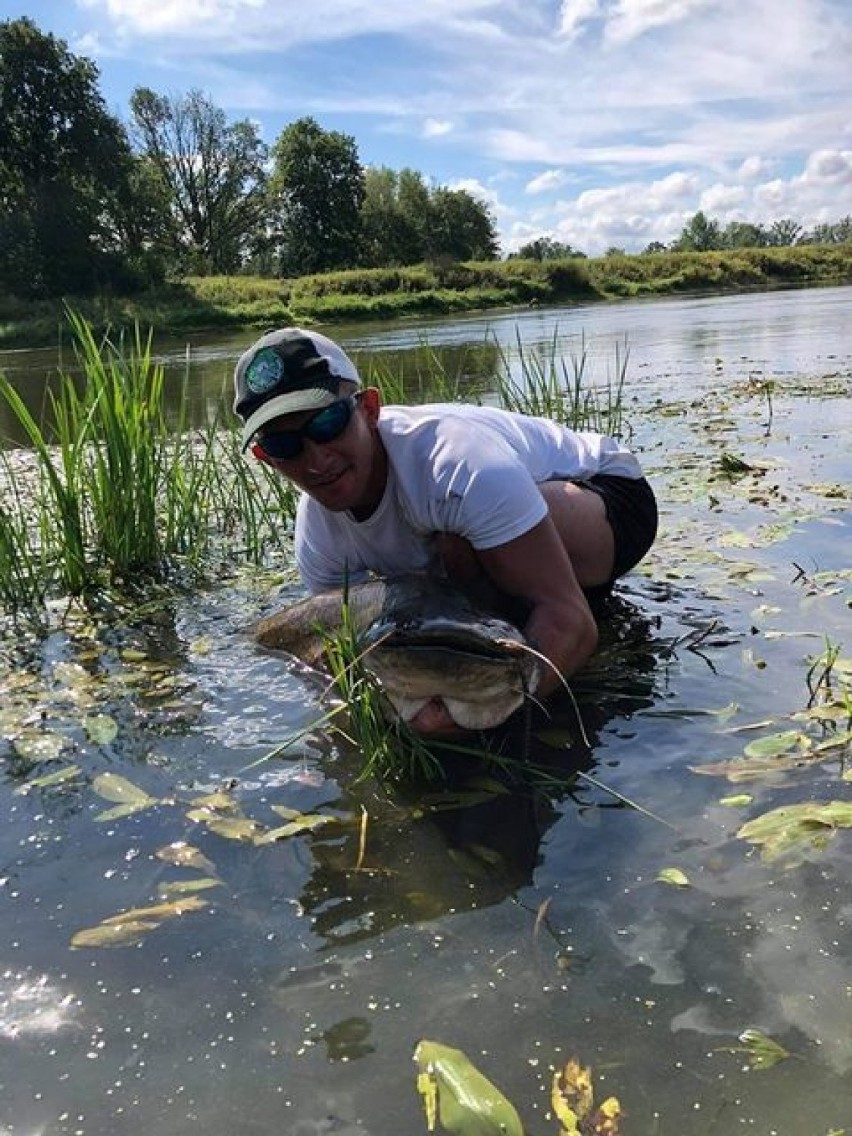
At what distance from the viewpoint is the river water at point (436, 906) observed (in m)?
1.49

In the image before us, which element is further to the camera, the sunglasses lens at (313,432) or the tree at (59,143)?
the tree at (59,143)

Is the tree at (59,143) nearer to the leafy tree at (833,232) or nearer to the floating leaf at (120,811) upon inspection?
the floating leaf at (120,811)

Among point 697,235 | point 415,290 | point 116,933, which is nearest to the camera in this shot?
point 116,933

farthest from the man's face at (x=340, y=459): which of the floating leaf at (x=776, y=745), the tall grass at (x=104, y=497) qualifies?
the tall grass at (x=104, y=497)

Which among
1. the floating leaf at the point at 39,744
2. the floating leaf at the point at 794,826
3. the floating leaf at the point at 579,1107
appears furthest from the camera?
the floating leaf at the point at 39,744

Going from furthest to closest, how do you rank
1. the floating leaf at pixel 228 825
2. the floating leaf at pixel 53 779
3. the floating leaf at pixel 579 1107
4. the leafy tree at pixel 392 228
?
the leafy tree at pixel 392 228 → the floating leaf at pixel 53 779 → the floating leaf at pixel 228 825 → the floating leaf at pixel 579 1107

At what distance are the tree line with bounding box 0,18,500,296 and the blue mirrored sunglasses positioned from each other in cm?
3543

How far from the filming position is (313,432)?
243 centimetres

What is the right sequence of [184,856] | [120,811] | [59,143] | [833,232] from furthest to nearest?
1. [833,232]
2. [59,143]
3. [120,811]
4. [184,856]

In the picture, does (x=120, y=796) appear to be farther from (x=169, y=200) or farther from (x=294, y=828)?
(x=169, y=200)

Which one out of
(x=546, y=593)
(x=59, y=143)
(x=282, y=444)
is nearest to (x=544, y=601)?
(x=546, y=593)

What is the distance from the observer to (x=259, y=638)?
357 centimetres

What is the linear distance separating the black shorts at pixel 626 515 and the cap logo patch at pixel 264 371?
1.20 meters

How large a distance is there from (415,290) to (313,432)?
3985cm
